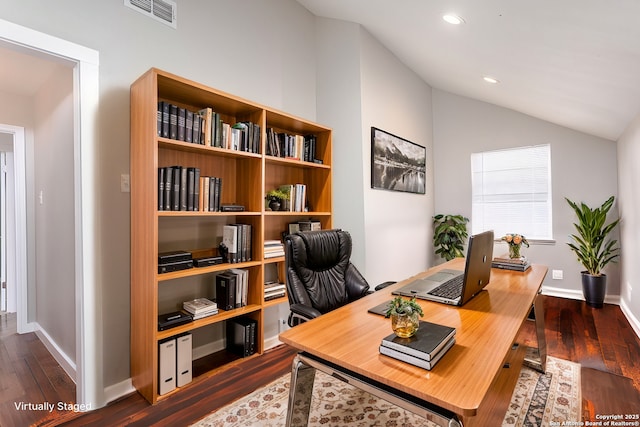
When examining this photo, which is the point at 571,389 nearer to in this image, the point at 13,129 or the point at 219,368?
the point at 219,368

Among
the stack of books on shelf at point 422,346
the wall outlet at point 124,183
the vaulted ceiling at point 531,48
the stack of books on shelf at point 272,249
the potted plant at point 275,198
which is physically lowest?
the stack of books on shelf at point 422,346

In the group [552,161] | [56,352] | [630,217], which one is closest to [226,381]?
[56,352]

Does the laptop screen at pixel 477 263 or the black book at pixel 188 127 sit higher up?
the black book at pixel 188 127

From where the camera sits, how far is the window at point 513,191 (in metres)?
4.36

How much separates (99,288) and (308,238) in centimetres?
135

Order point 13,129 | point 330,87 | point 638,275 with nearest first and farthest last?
point 638,275 → point 13,129 → point 330,87

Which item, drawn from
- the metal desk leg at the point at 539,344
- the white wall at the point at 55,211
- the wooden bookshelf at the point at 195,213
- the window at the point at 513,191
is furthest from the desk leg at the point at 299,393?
the window at the point at 513,191

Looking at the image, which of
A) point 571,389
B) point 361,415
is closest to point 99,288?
point 361,415

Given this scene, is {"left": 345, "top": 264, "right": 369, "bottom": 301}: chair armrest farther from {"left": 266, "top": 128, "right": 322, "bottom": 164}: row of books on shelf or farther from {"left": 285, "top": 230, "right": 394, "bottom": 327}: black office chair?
{"left": 266, "top": 128, "right": 322, "bottom": 164}: row of books on shelf

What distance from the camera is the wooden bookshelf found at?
1.98 meters

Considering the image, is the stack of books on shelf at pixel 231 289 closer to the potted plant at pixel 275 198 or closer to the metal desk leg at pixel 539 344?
the potted plant at pixel 275 198

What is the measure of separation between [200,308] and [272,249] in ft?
2.52

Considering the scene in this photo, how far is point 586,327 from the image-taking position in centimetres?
315
